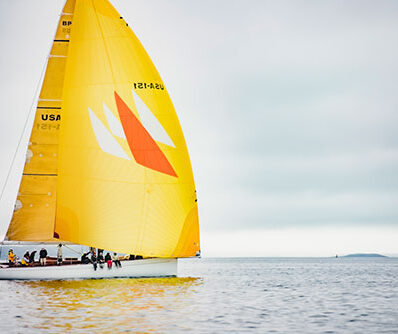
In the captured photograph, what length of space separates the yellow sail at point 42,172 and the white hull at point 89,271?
254 centimetres

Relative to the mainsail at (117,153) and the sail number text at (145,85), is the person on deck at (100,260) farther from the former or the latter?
the sail number text at (145,85)

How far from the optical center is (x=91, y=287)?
37.8 metres

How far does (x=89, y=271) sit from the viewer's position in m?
40.8

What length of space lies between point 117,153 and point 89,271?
8.28 metres

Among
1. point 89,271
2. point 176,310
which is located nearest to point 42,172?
point 89,271

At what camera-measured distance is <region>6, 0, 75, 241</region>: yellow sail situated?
4216 centimetres

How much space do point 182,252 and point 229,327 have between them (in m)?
18.2

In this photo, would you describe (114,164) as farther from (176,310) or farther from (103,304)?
(176,310)

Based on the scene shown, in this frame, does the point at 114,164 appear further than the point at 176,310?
Yes

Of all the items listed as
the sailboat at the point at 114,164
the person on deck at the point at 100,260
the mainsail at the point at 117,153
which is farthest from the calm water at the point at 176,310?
the mainsail at the point at 117,153

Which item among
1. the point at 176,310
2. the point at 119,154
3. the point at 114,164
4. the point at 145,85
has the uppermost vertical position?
the point at 145,85

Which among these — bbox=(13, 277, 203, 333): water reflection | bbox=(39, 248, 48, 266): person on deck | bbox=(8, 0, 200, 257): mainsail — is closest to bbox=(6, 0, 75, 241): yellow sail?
bbox=(8, 0, 200, 257): mainsail

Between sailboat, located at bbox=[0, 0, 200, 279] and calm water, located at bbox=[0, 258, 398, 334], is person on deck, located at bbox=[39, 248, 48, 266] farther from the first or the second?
calm water, located at bbox=[0, 258, 398, 334]

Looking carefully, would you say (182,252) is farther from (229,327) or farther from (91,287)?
(229,327)
